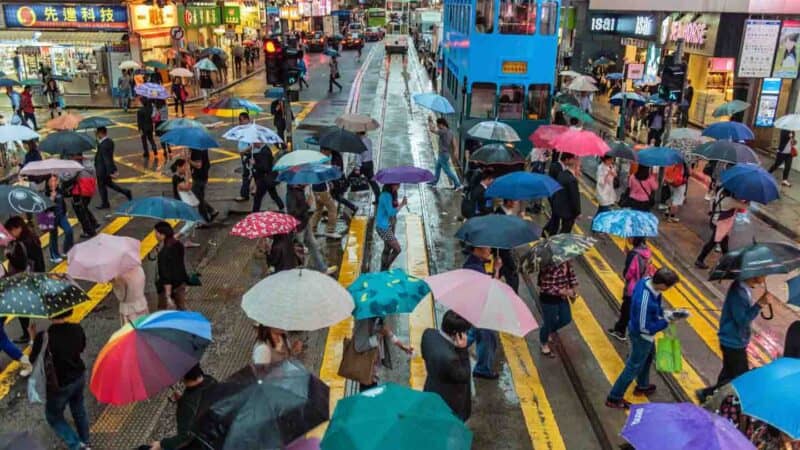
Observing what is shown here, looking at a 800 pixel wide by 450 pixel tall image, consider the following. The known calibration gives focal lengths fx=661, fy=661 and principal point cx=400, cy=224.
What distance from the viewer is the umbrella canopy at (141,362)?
4453 millimetres

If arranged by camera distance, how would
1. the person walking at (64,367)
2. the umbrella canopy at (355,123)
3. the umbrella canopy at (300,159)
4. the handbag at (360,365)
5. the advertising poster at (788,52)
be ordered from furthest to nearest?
the advertising poster at (788,52) → the umbrella canopy at (355,123) → the umbrella canopy at (300,159) → the handbag at (360,365) → the person walking at (64,367)

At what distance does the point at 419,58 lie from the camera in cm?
5453

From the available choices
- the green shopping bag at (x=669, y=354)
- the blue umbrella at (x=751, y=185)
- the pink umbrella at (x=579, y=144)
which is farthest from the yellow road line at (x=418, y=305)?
the blue umbrella at (x=751, y=185)

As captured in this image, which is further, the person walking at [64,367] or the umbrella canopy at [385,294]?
the umbrella canopy at [385,294]

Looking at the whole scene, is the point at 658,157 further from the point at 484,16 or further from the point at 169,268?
the point at 169,268

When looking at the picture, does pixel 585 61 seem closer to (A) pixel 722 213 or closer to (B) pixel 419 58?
(B) pixel 419 58

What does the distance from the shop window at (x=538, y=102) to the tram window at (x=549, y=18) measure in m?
1.23

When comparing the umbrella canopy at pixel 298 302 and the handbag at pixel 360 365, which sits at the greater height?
the umbrella canopy at pixel 298 302

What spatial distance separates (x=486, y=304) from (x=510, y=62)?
1049cm

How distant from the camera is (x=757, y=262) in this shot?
20.1ft

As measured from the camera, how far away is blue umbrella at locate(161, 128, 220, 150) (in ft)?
36.4

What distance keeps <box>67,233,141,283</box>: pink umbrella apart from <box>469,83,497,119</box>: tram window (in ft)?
33.3

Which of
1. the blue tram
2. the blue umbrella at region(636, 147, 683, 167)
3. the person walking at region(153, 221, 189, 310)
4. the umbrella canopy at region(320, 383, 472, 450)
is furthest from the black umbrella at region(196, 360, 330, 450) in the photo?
the blue tram

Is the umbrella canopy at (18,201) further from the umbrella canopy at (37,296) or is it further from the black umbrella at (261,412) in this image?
the black umbrella at (261,412)
